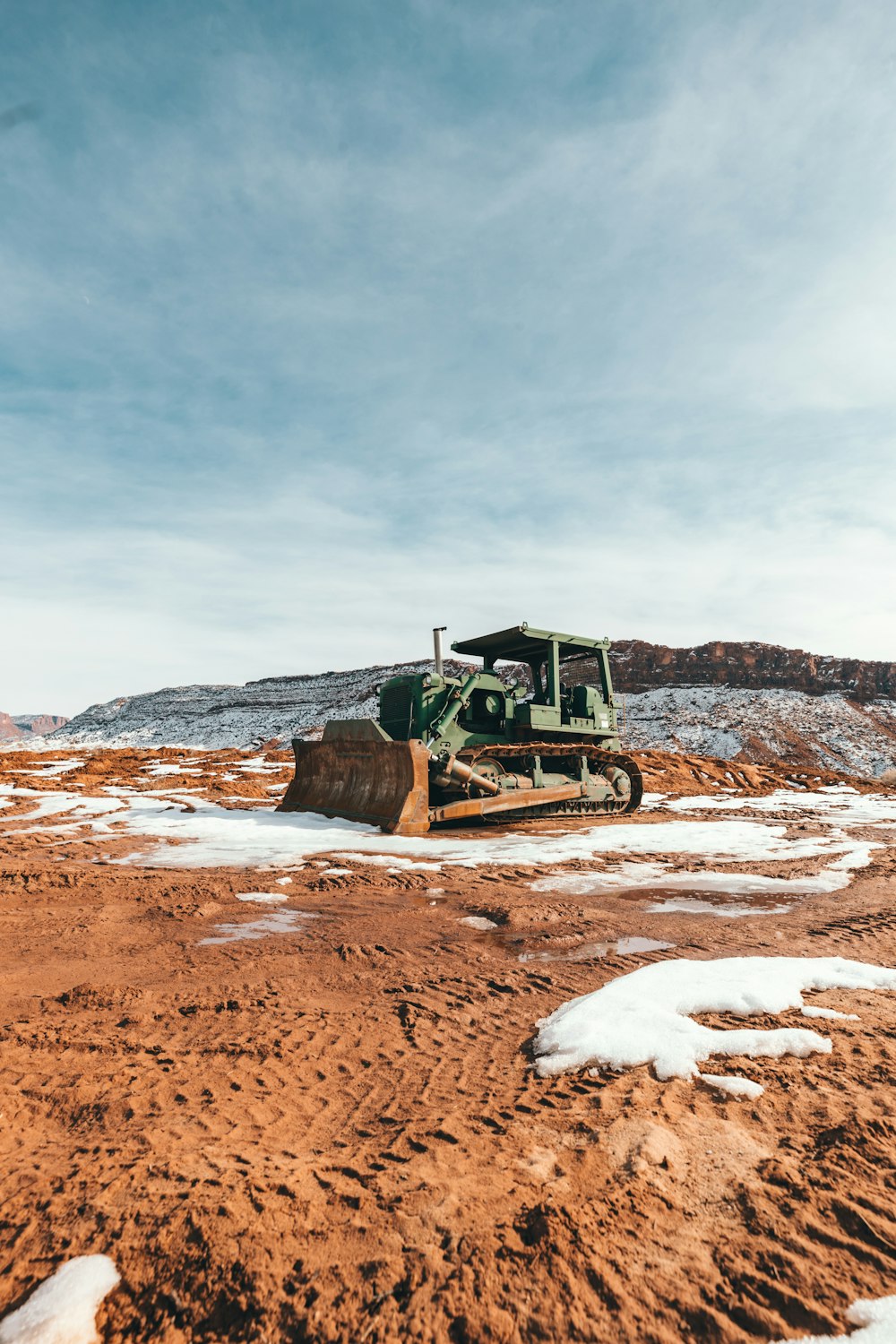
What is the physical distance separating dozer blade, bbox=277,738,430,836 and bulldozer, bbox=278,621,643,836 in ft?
0.06

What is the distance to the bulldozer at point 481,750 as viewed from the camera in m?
9.32

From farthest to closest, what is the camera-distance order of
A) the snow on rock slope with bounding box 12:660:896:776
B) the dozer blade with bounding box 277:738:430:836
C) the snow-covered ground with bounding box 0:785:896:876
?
1. the snow on rock slope with bounding box 12:660:896:776
2. the dozer blade with bounding box 277:738:430:836
3. the snow-covered ground with bounding box 0:785:896:876

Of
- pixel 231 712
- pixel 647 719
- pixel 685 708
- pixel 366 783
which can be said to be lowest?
pixel 366 783

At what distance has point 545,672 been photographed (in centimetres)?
1142

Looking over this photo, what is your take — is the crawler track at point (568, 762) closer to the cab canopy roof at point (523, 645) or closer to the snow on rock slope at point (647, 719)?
the cab canopy roof at point (523, 645)

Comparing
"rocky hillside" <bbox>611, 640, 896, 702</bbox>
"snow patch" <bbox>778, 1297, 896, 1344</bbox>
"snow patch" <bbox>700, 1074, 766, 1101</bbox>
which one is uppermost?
"rocky hillside" <bbox>611, 640, 896, 702</bbox>

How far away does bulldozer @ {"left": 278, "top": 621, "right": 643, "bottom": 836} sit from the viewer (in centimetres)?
932

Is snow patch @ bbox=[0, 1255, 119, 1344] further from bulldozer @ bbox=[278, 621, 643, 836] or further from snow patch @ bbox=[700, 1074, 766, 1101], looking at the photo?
bulldozer @ bbox=[278, 621, 643, 836]

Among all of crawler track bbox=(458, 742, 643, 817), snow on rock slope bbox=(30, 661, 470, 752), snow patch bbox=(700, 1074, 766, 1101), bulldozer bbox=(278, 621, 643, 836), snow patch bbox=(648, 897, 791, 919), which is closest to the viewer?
snow patch bbox=(700, 1074, 766, 1101)

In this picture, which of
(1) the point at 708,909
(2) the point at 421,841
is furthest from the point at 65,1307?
(2) the point at 421,841

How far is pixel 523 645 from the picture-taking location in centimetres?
1162

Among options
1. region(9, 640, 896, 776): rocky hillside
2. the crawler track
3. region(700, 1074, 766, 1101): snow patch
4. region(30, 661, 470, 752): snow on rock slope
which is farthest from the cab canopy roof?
region(30, 661, 470, 752): snow on rock slope

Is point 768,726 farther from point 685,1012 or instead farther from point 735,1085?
point 735,1085

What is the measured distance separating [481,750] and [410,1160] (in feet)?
26.6
